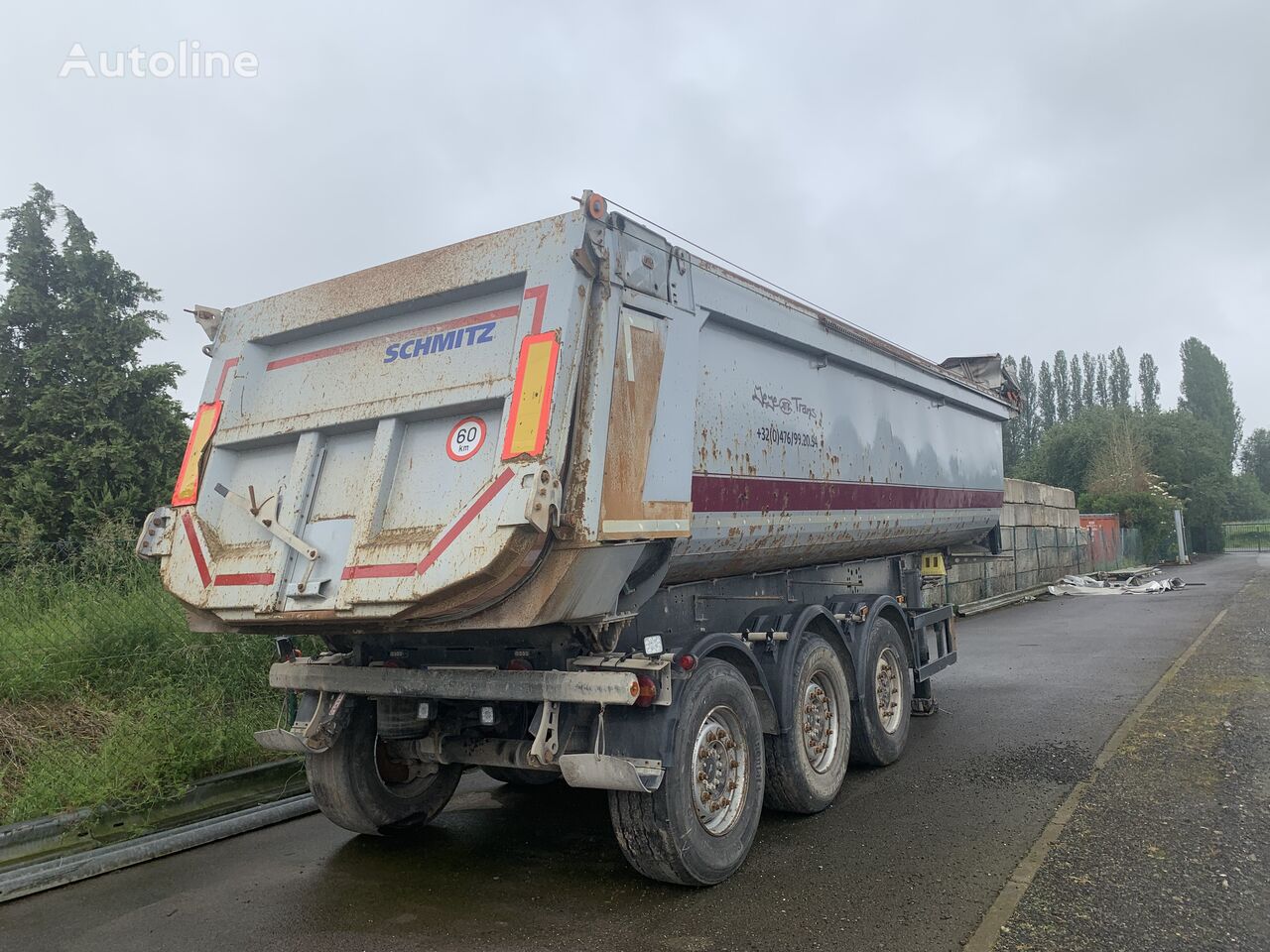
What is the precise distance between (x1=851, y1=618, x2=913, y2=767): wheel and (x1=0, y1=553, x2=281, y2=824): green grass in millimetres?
4306

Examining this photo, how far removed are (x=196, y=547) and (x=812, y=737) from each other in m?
3.71

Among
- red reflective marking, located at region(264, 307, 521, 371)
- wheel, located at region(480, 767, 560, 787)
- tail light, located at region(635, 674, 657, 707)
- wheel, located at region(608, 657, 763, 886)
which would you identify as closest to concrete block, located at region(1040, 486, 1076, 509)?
wheel, located at region(480, 767, 560, 787)

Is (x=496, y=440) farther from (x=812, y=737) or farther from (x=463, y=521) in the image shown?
(x=812, y=737)

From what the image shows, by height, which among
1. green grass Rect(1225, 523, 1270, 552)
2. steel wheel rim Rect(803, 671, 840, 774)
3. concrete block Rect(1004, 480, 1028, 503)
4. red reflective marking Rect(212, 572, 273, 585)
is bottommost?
steel wheel rim Rect(803, 671, 840, 774)

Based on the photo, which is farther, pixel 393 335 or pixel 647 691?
pixel 393 335

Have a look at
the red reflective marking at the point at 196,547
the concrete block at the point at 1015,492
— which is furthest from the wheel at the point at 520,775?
the concrete block at the point at 1015,492

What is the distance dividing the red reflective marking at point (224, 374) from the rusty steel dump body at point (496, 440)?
21 mm

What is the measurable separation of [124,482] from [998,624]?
45.4ft

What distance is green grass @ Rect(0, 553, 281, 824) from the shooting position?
534cm

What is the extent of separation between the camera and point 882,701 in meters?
6.62

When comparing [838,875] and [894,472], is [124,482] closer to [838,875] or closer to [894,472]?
[894,472]

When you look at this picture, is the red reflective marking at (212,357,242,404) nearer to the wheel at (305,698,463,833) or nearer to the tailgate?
the tailgate

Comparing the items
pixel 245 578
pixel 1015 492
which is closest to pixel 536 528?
pixel 245 578

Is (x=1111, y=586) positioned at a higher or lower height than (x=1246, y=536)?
lower
